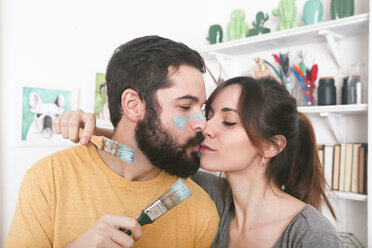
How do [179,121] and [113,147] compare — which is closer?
[113,147]

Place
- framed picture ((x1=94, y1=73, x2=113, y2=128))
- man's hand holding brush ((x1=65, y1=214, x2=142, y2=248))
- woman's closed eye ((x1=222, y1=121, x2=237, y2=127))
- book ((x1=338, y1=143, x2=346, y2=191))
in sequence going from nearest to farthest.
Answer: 1. man's hand holding brush ((x1=65, y1=214, x2=142, y2=248))
2. woman's closed eye ((x1=222, y1=121, x2=237, y2=127))
3. book ((x1=338, y1=143, x2=346, y2=191))
4. framed picture ((x1=94, y1=73, x2=113, y2=128))

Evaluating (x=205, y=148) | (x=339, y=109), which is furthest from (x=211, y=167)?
(x=339, y=109)

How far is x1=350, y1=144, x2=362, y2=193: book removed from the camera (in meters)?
1.77

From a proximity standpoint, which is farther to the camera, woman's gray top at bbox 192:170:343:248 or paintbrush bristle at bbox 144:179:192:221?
woman's gray top at bbox 192:170:343:248

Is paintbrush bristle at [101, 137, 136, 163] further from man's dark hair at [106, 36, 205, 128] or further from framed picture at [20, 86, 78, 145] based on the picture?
framed picture at [20, 86, 78, 145]

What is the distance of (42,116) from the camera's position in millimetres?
1959

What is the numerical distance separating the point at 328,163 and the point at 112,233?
145cm

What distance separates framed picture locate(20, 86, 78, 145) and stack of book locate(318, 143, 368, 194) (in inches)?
57.7

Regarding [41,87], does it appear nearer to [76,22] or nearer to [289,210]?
[76,22]

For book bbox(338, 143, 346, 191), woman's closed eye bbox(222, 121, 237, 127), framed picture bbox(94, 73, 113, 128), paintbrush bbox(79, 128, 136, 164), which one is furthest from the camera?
framed picture bbox(94, 73, 113, 128)

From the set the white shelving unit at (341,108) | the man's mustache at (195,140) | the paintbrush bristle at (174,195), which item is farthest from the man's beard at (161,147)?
the white shelving unit at (341,108)

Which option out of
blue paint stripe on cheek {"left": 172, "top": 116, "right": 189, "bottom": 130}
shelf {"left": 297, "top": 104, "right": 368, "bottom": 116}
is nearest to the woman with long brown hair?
blue paint stripe on cheek {"left": 172, "top": 116, "right": 189, "bottom": 130}

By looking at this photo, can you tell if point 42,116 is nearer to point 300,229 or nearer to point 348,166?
point 300,229

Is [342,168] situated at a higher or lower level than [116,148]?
lower
